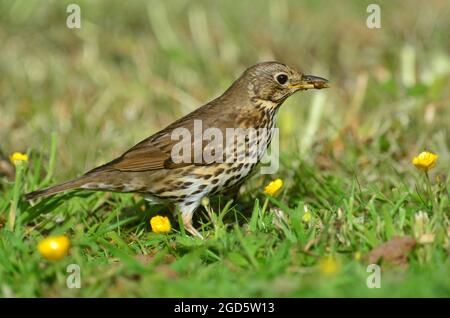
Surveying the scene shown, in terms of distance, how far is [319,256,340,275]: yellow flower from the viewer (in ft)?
12.9

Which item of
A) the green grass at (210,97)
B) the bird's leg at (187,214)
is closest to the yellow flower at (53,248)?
the green grass at (210,97)

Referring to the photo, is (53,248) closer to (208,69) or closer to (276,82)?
(276,82)

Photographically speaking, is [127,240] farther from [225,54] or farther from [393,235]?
[225,54]

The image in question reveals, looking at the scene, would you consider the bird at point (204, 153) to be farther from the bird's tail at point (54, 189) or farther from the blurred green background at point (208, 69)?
the blurred green background at point (208, 69)

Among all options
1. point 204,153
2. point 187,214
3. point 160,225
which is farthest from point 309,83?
point 160,225

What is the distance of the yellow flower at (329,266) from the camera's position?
394cm

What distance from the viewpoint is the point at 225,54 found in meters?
9.31

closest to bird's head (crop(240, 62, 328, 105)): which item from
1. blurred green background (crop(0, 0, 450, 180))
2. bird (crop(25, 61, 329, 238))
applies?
bird (crop(25, 61, 329, 238))

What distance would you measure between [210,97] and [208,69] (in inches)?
26.9

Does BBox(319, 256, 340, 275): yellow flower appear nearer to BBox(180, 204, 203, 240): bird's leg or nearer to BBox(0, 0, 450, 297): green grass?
BBox(0, 0, 450, 297): green grass

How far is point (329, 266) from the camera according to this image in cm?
398

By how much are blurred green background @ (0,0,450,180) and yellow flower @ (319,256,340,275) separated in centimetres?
242
